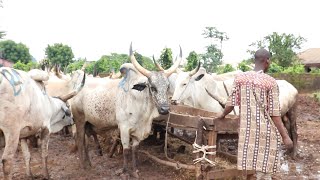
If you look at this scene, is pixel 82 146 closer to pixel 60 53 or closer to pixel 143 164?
pixel 143 164

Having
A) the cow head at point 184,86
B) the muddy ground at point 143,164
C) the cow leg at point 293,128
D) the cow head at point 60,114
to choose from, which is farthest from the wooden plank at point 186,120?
the cow leg at point 293,128

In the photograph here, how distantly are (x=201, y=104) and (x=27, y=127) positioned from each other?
11.6ft

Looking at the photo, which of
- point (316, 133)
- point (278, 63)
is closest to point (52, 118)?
point (316, 133)

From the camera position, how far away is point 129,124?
636cm

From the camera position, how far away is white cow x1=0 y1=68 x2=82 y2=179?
5.03m

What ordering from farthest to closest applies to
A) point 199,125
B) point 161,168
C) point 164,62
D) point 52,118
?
point 164,62 < point 161,168 < point 52,118 < point 199,125

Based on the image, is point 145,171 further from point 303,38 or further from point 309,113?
point 303,38

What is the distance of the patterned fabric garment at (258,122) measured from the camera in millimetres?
4258

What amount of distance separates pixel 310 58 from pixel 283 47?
8674 mm

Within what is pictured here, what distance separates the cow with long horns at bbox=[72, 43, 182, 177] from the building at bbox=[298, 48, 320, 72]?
121ft

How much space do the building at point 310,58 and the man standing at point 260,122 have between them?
38.3m

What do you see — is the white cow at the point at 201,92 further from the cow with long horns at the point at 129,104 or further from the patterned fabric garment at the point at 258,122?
the patterned fabric garment at the point at 258,122

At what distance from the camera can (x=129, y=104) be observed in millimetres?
6375

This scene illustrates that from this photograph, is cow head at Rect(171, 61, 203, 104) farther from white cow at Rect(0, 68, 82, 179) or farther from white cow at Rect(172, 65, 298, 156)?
white cow at Rect(0, 68, 82, 179)
